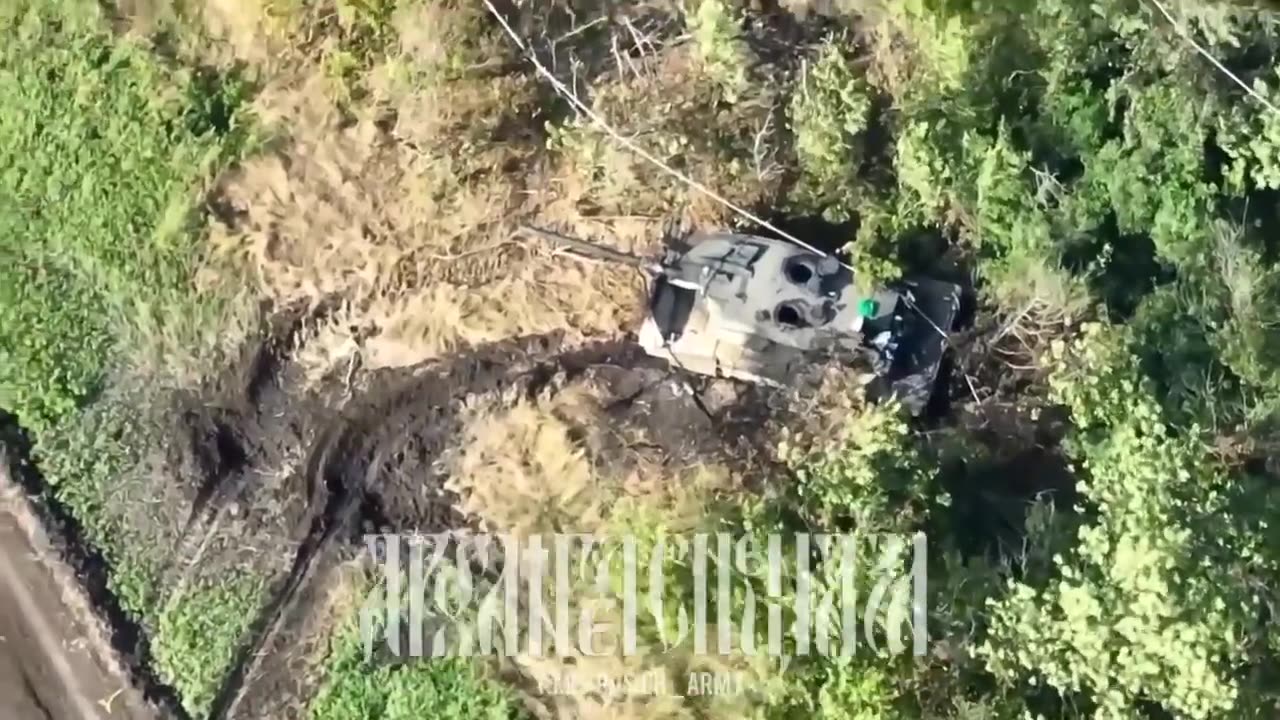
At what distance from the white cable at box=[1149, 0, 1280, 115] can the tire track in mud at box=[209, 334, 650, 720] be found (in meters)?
1.33

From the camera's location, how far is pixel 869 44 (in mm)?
2750

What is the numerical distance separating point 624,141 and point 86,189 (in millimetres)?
1324

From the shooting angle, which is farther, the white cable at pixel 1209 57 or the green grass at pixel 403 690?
the green grass at pixel 403 690

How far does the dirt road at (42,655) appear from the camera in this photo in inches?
113

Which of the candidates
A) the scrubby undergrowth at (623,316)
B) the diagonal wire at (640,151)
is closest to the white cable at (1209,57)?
the scrubby undergrowth at (623,316)

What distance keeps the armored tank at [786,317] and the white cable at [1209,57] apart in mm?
692

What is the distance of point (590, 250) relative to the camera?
9.09ft

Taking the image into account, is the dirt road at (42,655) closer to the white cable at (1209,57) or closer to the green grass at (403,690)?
the green grass at (403,690)

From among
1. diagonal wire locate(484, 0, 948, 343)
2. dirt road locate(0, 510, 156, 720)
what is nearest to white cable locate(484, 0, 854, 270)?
diagonal wire locate(484, 0, 948, 343)

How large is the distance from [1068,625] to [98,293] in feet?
7.51

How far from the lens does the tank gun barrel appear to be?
8.99 feet

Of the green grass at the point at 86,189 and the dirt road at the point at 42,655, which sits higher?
the green grass at the point at 86,189

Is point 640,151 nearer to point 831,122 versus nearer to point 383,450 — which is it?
point 831,122

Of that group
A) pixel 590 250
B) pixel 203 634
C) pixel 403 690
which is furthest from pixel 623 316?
pixel 203 634
